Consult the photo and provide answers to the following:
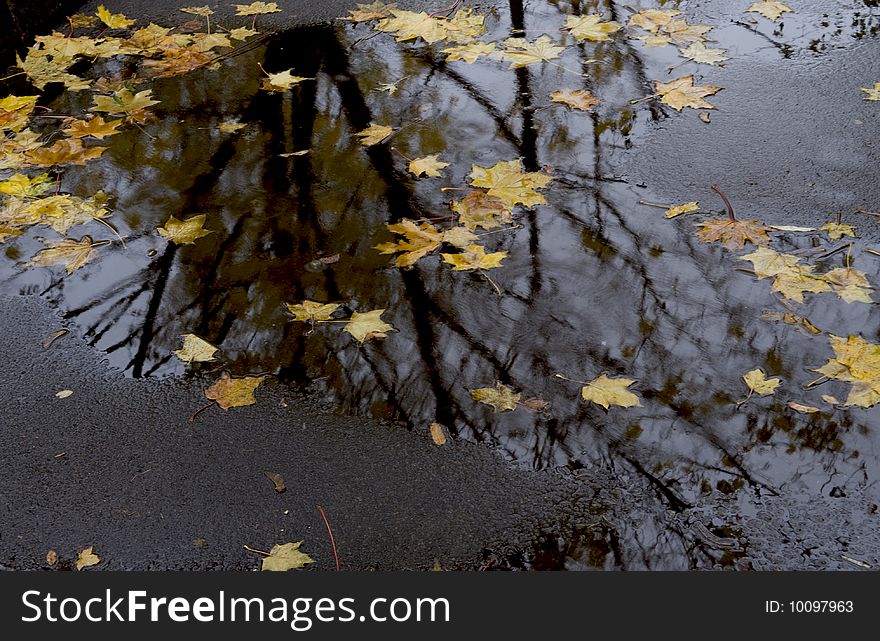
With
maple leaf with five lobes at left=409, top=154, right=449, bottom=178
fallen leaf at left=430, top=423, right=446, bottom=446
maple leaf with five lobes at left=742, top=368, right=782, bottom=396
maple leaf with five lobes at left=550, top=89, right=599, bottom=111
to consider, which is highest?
maple leaf with five lobes at left=550, top=89, right=599, bottom=111

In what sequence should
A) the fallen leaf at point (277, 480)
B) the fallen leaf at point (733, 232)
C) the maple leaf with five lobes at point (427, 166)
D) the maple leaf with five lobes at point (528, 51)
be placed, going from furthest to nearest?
the maple leaf with five lobes at point (528, 51), the maple leaf with five lobes at point (427, 166), the fallen leaf at point (733, 232), the fallen leaf at point (277, 480)

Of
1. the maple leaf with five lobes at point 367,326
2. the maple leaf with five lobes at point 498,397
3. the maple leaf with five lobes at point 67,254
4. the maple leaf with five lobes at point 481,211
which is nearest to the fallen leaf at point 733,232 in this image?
the maple leaf with five lobes at point 481,211

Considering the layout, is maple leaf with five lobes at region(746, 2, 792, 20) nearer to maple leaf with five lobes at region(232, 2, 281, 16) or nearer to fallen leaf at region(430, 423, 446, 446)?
maple leaf with five lobes at region(232, 2, 281, 16)

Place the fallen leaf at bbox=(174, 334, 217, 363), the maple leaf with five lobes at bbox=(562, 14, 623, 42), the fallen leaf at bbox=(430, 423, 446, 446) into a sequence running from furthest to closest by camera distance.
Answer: the maple leaf with five lobes at bbox=(562, 14, 623, 42), the fallen leaf at bbox=(174, 334, 217, 363), the fallen leaf at bbox=(430, 423, 446, 446)

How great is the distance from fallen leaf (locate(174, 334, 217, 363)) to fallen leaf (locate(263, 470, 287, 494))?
733mm

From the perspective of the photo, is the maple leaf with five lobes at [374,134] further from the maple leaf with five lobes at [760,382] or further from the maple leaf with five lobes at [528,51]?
the maple leaf with five lobes at [760,382]

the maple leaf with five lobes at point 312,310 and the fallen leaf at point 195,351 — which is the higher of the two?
the maple leaf with five lobes at point 312,310

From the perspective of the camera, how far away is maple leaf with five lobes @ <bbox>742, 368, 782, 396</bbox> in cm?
315

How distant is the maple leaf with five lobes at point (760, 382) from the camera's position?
3.15 meters

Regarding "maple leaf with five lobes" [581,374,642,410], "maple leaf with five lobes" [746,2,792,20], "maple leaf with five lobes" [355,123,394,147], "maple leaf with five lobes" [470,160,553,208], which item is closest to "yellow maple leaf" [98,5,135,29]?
"maple leaf with five lobes" [355,123,394,147]

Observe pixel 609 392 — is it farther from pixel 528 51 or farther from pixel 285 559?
pixel 528 51

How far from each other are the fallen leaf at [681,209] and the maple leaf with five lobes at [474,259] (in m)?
0.84

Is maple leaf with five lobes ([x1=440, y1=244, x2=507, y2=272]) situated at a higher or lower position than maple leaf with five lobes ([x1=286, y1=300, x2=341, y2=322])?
Result: higher

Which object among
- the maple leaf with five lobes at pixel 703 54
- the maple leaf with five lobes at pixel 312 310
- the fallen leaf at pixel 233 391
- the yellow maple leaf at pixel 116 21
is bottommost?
the fallen leaf at pixel 233 391
